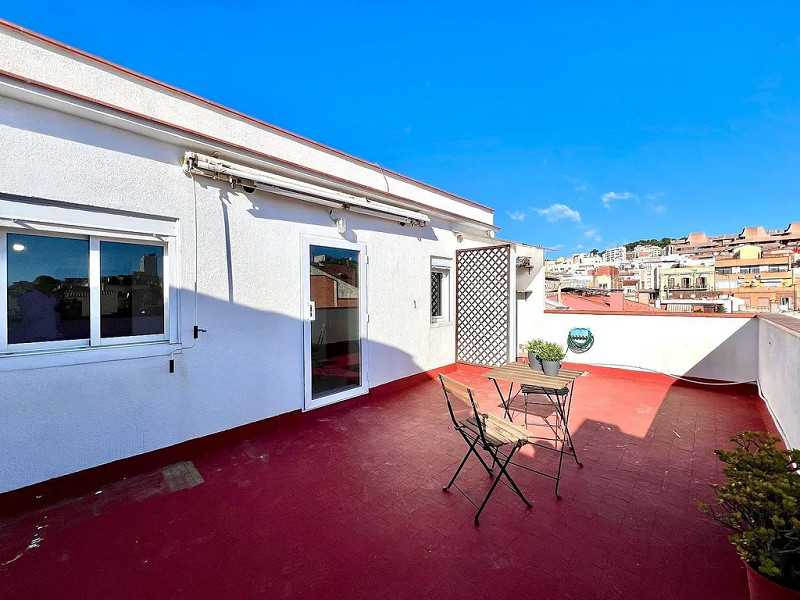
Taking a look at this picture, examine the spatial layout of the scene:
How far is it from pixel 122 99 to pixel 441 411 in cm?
542

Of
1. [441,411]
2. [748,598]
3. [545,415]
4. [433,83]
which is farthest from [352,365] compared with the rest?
[433,83]

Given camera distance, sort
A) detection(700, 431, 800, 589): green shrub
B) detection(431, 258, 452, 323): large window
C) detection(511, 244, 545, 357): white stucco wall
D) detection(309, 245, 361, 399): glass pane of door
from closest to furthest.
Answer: detection(700, 431, 800, 589): green shrub, detection(309, 245, 361, 399): glass pane of door, detection(431, 258, 452, 323): large window, detection(511, 244, 545, 357): white stucco wall

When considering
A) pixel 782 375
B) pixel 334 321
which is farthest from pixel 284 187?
pixel 782 375

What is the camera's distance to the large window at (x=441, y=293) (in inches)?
303

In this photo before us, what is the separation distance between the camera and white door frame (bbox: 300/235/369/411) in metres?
4.80

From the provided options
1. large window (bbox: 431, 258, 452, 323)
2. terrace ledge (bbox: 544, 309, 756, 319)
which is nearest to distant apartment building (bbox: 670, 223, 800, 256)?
terrace ledge (bbox: 544, 309, 756, 319)

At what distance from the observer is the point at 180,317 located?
12.0ft

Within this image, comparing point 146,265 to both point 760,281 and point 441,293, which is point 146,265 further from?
point 760,281

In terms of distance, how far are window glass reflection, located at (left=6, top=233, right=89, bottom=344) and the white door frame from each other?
7.42 ft

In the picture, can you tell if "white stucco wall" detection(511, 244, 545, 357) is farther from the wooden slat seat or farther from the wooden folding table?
the wooden slat seat

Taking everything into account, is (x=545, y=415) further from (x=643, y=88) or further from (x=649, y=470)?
(x=643, y=88)

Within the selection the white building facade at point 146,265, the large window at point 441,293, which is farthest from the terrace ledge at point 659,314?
the white building facade at point 146,265

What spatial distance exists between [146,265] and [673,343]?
339 inches

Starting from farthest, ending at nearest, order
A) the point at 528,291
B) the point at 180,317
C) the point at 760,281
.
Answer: the point at 760,281, the point at 528,291, the point at 180,317
